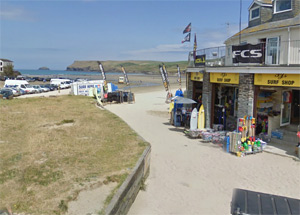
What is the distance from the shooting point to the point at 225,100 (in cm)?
2200

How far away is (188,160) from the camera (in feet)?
40.6

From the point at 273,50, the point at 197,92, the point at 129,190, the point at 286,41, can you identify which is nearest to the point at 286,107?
the point at 273,50

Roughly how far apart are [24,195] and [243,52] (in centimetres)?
1175

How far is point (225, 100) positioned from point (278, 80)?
8.77m

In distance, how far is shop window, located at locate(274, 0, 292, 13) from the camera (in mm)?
17562

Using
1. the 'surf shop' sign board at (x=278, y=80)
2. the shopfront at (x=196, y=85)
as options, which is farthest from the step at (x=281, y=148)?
the shopfront at (x=196, y=85)

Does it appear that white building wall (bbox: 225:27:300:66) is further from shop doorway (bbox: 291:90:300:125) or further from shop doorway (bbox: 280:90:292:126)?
shop doorway (bbox: 291:90:300:125)

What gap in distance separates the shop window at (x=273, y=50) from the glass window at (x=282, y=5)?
252 centimetres

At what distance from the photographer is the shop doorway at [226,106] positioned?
19188 mm

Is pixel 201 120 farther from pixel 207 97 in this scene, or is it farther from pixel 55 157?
pixel 55 157

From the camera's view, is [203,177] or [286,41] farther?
[286,41]

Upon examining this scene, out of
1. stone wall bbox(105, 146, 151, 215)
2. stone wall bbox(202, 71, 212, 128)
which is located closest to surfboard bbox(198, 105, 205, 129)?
stone wall bbox(202, 71, 212, 128)

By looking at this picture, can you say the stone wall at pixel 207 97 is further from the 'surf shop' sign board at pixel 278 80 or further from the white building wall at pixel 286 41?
the 'surf shop' sign board at pixel 278 80

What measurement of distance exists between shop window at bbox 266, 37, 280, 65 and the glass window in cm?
252
